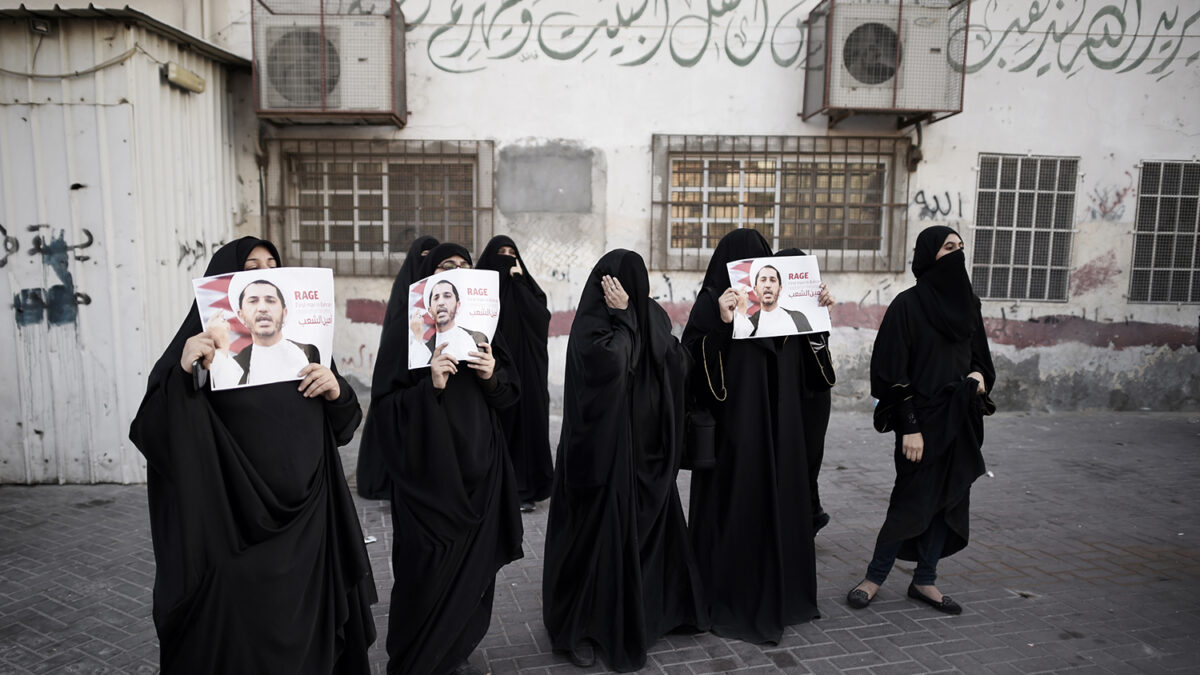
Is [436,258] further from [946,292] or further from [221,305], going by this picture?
[946,292]

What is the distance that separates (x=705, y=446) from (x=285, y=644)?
6.19ft

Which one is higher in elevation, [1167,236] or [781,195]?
[781,195]

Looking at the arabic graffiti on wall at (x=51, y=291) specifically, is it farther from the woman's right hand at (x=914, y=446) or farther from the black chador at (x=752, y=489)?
the woman's right hand at (x=914, y=446)


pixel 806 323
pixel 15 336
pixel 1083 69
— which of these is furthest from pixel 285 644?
pixel 1083 69

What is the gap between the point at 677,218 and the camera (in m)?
7.92

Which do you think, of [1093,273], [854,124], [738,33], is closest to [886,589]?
[854,124]

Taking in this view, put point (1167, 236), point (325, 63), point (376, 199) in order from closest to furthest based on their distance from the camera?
point (325, 63)
point (376, 199)
point (1167, 236)

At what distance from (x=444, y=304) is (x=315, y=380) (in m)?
0.62

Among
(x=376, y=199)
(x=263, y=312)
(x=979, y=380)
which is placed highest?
(x=376, y=199)

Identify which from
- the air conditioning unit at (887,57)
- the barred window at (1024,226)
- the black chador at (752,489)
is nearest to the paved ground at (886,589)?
the black chador at (752,489)

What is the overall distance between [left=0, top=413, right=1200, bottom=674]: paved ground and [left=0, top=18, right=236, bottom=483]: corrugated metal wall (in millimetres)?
500

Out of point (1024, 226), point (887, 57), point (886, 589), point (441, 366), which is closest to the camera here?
point (441, 366)

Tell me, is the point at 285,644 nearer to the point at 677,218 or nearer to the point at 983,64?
the point at 677,218

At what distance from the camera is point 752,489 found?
346cm
